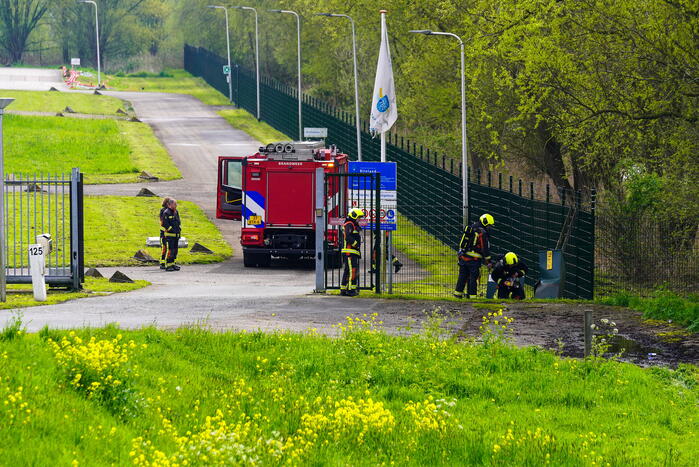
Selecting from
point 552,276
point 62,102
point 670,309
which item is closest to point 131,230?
point 552,276

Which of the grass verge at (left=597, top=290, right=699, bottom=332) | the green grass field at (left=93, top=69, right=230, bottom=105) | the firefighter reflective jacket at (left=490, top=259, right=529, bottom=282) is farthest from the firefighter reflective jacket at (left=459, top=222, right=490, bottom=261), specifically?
the green grass field at (left=93, top=69, right=230, bottom=105)

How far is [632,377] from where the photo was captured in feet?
40.6

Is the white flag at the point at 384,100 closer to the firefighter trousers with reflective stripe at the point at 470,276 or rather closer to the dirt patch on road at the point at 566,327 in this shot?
the firefighter trousers with reflective stripe at the point at 470,276

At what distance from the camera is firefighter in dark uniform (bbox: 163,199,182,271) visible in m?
25.6

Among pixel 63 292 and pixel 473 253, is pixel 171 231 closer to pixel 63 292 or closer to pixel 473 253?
pixel 63 292

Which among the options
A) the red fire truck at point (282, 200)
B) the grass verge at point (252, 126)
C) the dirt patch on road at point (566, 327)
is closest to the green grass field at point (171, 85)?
the grass verge at point (252, 126)

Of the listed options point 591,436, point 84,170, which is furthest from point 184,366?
point 84,170

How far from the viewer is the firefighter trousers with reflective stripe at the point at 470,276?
20.9 meters

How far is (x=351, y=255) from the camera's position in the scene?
1986 cm

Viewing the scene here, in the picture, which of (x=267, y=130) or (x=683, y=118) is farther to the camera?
(x=267, y=130)

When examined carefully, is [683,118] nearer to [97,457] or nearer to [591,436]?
[591,436]

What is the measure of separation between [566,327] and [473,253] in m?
4.97

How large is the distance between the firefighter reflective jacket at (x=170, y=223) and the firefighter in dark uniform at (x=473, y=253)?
25.6ft

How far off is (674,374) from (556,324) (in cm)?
358
